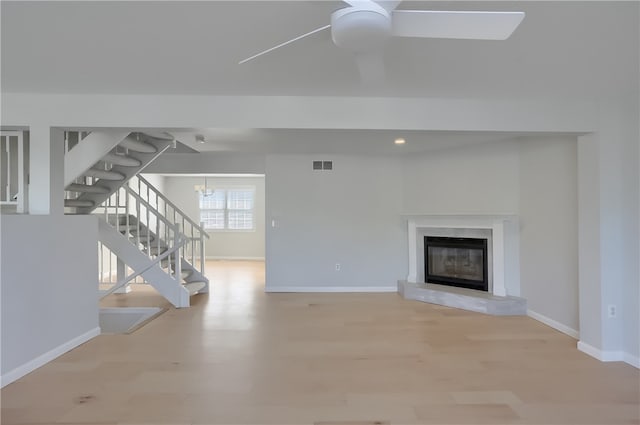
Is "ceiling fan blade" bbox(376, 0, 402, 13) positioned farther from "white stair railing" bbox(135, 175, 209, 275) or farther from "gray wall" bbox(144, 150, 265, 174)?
"gray wall" bbox(144, 150, 265, 174)

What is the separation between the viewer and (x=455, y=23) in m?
1.53

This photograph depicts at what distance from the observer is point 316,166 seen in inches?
236

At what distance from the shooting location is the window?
10.4m

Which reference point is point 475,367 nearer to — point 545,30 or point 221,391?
point 221,391

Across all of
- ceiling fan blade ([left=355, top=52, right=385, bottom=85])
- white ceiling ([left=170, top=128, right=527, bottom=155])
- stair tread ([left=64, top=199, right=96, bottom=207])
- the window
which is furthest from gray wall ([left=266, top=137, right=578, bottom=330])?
the window

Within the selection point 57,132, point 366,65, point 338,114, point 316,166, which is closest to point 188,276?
point 316,166

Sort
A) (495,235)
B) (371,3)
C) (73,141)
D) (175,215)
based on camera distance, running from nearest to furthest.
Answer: (371,3) < (73,141) < (495,235) < (175,215)

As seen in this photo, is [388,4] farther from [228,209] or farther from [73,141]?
[228,209]

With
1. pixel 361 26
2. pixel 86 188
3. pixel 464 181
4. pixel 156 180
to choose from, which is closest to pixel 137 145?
pixel 86 188

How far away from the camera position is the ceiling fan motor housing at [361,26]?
1.46 metres

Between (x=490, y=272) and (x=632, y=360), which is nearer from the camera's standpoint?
(x=632, y=360)

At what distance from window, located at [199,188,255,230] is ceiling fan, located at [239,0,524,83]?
907cm

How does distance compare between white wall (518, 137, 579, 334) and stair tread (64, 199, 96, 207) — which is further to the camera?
stair tread (64, 199, 96, 207)

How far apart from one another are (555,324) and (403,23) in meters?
3.89
